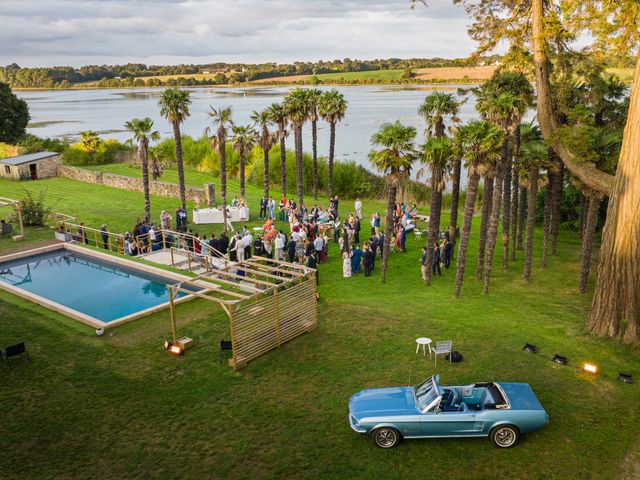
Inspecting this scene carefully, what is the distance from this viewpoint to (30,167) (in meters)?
48.9

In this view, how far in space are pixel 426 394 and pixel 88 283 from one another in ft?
58.4

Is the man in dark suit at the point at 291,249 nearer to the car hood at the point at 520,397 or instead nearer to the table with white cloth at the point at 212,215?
the table with white cloth at the point at 212,215

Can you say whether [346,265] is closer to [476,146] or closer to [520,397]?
[476,146]

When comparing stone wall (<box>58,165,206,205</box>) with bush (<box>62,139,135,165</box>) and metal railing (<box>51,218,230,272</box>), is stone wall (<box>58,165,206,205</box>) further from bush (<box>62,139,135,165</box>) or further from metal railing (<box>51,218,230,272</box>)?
bush (<box>62,139,135,165</box>)

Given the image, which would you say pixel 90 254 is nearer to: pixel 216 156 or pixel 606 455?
pixel 606 455

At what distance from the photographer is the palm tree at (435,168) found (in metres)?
19.7

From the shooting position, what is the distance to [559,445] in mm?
10609

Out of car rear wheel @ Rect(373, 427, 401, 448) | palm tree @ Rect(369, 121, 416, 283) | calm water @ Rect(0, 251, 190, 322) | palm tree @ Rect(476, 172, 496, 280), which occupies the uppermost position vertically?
palm tree @ Rect(369, 121, 416, 283)

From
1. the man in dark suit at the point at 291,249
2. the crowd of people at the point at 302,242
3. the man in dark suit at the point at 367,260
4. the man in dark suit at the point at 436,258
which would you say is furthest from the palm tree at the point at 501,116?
the man in dark suit at the point at 291,249

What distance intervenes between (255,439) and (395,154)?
13.0 meters

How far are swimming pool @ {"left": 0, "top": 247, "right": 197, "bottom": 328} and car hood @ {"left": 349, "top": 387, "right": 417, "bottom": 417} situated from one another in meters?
9.81

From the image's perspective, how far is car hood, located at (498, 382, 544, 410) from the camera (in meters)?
10.6

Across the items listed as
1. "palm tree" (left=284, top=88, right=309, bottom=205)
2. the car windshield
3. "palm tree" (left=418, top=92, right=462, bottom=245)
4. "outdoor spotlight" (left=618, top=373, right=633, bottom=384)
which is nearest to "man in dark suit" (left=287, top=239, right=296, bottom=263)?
"palm tree" (left=418, top=92, right=462, bottom=245)

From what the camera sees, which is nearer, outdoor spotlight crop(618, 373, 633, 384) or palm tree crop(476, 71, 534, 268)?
outdoor spotlight crop(618, 373, 633, 384)
